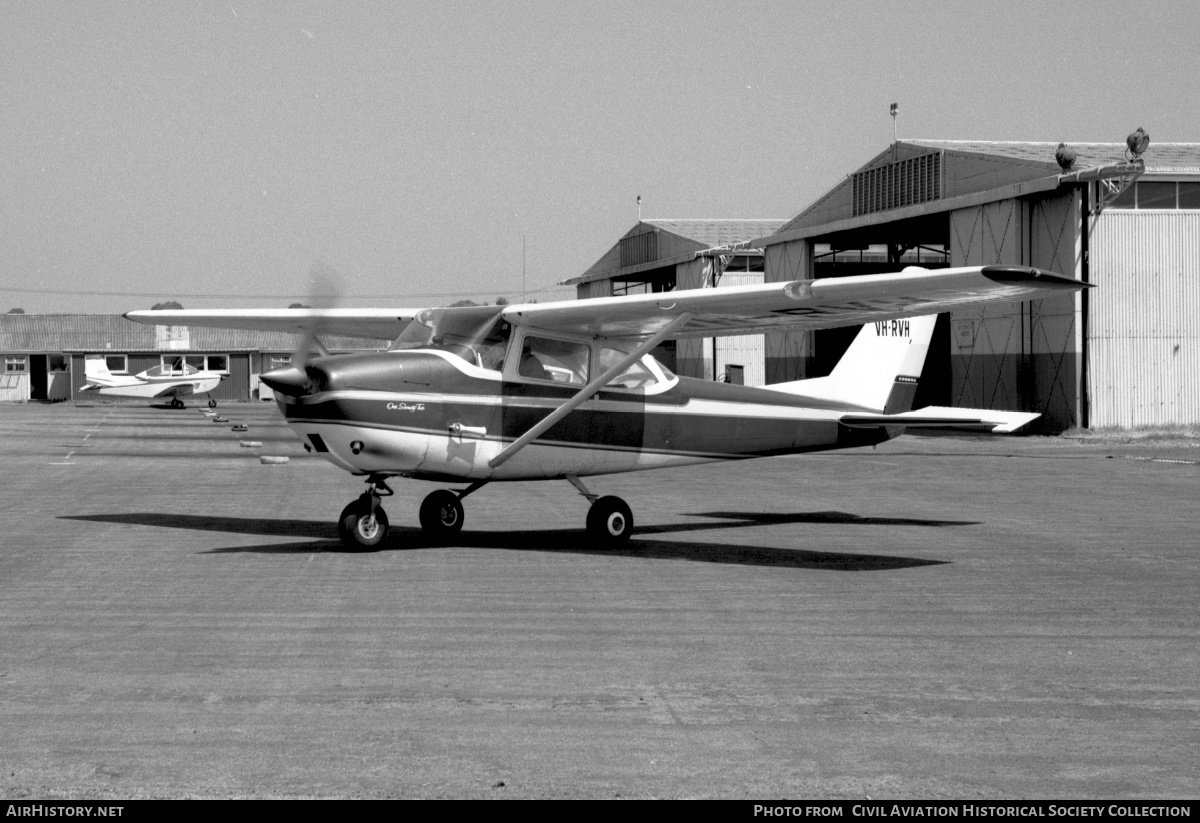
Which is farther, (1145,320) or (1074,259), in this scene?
(1145,320)

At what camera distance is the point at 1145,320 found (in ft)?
118

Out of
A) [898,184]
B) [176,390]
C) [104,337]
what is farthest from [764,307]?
[104,337]

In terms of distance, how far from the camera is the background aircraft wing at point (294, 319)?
1445 cm

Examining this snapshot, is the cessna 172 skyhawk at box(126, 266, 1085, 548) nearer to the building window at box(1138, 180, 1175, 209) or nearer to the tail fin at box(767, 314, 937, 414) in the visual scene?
the tail fin at box(767, 314, 937, 414)

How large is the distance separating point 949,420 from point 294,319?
7523mm

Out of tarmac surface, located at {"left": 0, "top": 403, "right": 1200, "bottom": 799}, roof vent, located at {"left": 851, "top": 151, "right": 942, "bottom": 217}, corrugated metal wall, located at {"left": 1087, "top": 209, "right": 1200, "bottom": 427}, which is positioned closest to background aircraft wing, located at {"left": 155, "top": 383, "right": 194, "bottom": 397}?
roof vent, located at {"left": 851, "top": 151, "right": 942, "bottom": 217}

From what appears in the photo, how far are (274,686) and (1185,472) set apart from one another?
64.3ft

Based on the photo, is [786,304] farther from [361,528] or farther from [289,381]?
[289,381]

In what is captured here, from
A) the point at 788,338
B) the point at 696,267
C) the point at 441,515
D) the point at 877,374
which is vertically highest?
the point at 696,267

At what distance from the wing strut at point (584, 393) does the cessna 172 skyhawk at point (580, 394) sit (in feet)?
0.07

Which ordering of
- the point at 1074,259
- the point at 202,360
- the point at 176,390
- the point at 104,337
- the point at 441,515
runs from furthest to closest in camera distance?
the point at 104,337, the point at 202,360, the point at 176,390, the point at 1074,259, the point at 441,515

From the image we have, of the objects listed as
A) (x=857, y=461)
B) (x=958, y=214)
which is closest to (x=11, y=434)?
(x=857, y=461)

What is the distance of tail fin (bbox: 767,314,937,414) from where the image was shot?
14.9 metres

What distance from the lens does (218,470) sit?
23.8 m
